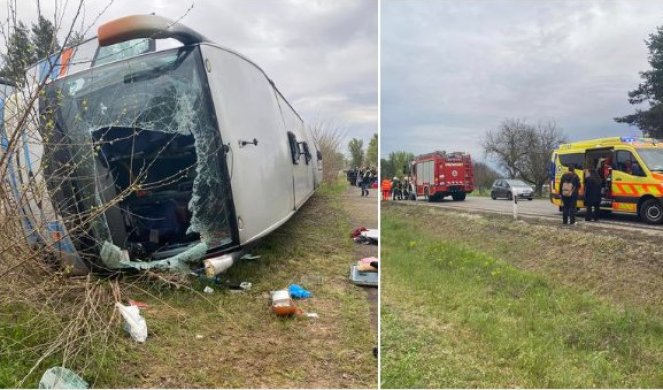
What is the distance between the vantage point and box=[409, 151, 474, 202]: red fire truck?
2.84 m

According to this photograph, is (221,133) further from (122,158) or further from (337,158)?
(337,158)

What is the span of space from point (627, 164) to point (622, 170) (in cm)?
15

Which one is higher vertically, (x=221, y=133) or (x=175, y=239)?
(x=221, y=133)

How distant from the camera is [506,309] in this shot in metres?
2.67

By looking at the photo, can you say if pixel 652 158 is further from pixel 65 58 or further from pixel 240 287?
pixel 65 58

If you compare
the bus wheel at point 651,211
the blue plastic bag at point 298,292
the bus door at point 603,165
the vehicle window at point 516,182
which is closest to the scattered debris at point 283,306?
the blue plastic bag at point 298,292

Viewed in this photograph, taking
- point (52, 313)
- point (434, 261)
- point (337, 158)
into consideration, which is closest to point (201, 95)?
point (52, 313)

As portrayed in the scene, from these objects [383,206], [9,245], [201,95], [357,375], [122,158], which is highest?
[201,95]

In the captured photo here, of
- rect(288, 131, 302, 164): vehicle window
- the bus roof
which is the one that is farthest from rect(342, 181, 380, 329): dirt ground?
the bus roof

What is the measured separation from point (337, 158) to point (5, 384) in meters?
8.20

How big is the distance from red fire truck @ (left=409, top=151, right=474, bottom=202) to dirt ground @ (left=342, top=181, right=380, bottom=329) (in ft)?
1.11

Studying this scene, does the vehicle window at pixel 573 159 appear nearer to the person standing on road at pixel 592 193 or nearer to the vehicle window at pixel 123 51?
the person standing on road at pixel 592 193

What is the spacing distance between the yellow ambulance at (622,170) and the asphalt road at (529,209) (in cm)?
8

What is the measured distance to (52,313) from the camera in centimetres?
251
